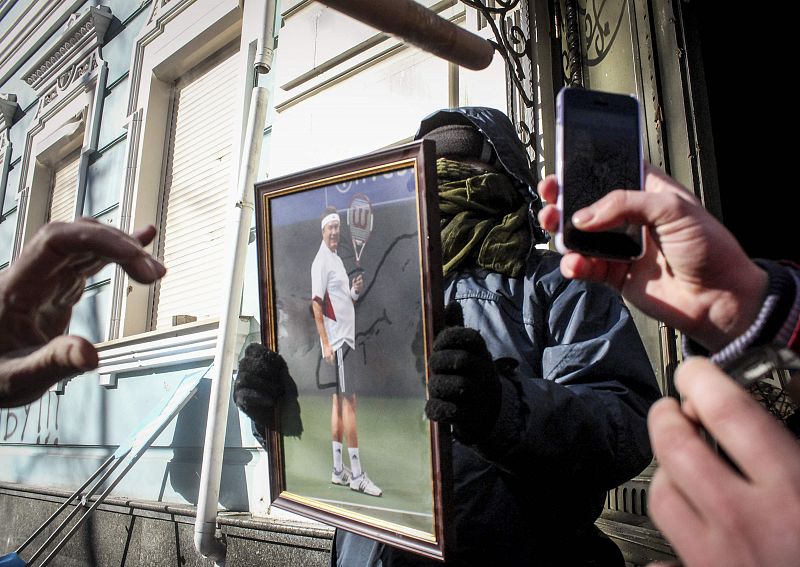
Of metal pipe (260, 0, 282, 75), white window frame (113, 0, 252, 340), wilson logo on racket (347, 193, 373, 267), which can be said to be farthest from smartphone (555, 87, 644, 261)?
white window frame (113, 0, 252, 340)

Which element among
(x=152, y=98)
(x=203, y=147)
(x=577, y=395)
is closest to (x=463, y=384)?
(x=577, y=395)

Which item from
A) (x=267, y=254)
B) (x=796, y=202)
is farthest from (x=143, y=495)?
(x=796, y=202)

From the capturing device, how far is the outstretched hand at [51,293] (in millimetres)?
914

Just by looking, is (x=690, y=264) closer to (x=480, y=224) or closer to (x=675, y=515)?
(x=675, y=515)

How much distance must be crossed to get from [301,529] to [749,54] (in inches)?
122

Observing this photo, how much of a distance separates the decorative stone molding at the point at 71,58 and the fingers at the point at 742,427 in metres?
6.92

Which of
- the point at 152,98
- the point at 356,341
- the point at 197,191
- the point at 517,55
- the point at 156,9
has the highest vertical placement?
the point at 156,9

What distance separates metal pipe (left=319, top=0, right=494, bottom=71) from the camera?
1291 millimetres

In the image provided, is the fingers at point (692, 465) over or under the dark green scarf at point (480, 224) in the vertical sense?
under

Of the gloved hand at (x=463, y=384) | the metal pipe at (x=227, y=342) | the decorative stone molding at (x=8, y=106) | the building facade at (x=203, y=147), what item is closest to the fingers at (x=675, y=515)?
the gloved hand at (x=463, y=384)

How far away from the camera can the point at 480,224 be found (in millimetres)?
1582

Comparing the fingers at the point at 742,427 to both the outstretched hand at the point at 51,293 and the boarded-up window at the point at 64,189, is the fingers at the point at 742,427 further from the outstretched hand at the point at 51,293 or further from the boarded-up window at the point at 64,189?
the boarded-up window at the point at 64,189

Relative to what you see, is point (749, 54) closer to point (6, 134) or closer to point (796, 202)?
point (796, 202)

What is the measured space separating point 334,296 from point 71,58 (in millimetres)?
6892
